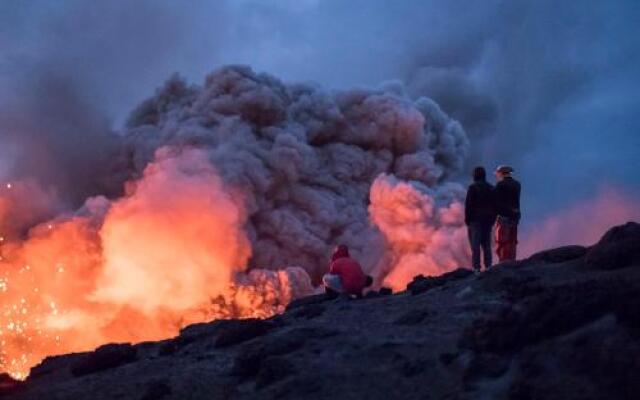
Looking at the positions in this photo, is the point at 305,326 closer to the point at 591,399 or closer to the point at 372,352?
the point at 372,352

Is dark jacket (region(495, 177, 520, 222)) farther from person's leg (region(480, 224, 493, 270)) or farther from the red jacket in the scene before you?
the red jacket

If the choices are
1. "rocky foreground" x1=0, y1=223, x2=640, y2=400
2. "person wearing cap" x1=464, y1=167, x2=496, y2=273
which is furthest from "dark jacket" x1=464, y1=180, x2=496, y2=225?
"rocky foreground" x1=0, y1=223, x2=640, y2=400

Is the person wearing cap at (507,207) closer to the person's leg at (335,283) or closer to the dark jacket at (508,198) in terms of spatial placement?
the dark jacket at (508,198)

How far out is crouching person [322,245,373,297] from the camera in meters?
21.7

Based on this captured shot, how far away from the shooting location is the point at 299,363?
13367 mm

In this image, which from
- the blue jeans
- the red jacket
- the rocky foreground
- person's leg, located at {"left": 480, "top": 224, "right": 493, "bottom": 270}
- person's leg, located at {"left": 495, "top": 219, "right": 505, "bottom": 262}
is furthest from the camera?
the red jacket

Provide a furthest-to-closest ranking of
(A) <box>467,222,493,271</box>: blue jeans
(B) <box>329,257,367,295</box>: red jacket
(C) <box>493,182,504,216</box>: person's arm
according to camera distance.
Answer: (B) <box>329,257,367,295</box>: red jacket → (A) <box>467,222,493,271</box>: blue jeans → (C) <box>493,182,504,216</box>: person's arm

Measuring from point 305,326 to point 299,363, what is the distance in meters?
3.45

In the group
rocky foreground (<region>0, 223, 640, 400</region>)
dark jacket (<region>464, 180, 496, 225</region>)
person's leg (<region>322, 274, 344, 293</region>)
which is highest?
dark jacket (<region>464, 180, 496, 225</region>)

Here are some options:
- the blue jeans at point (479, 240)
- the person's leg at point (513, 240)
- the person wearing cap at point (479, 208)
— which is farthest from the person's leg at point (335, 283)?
the person's leg at point (513, 240)

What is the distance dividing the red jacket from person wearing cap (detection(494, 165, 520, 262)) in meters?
4.02

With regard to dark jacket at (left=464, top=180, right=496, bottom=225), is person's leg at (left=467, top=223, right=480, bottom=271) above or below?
below

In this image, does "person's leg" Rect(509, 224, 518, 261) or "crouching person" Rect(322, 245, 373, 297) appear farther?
"crouching person" Rect(322, 245, 373, 297)

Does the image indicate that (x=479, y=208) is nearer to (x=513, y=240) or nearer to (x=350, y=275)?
(x=513, y=240)
